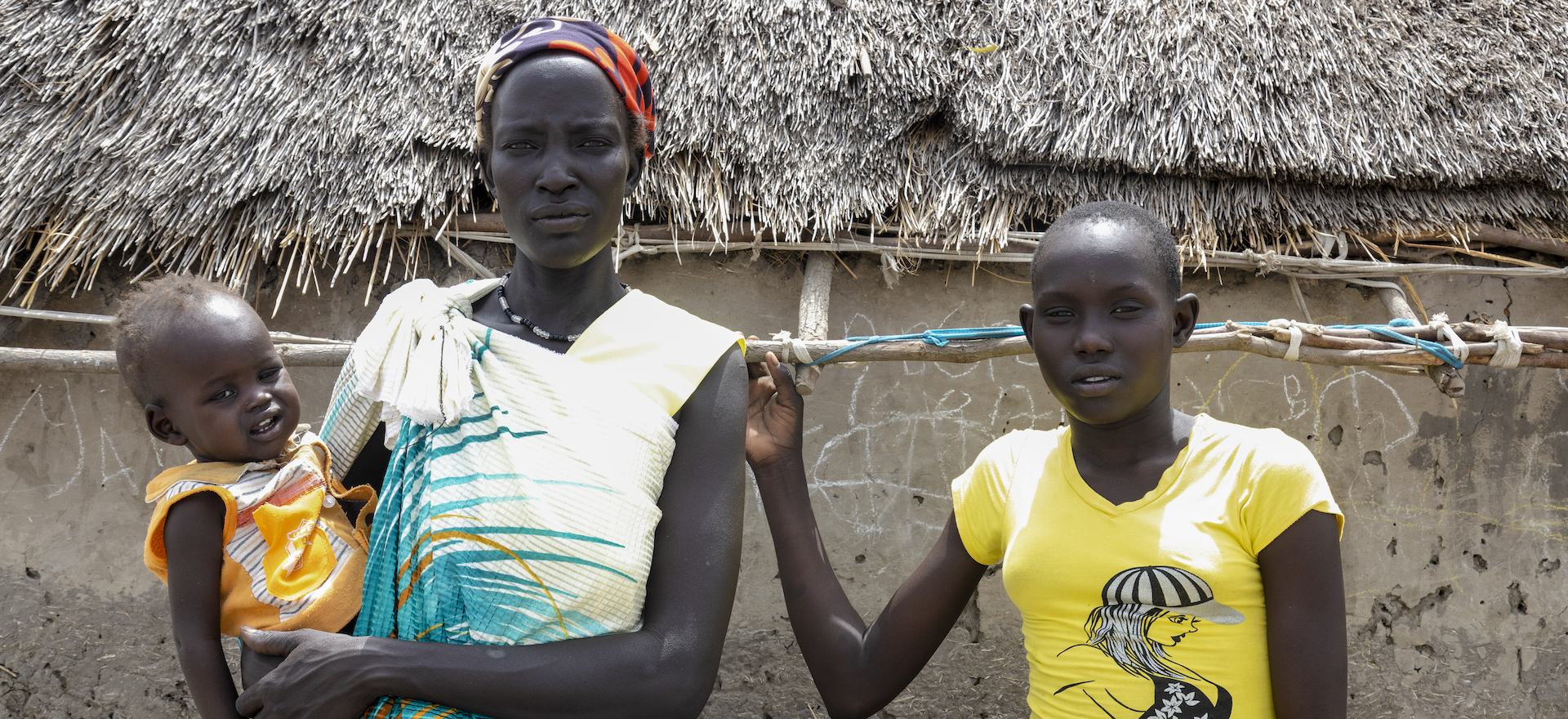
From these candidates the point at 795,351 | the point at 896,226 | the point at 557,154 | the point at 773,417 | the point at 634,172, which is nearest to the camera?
the point at 557,154

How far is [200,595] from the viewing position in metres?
1.38

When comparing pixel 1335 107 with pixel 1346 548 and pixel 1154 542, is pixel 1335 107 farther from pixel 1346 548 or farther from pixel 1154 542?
pixel 1154 542

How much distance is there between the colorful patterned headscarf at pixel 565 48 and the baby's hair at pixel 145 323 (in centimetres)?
57

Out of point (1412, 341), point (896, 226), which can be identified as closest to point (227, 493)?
point (896, 226)

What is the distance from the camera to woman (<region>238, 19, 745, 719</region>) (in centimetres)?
114

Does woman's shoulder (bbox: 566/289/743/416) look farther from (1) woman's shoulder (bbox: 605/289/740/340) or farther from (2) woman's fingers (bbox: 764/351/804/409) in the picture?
(2) woman's fingers (bbox: 764/351/804/409)

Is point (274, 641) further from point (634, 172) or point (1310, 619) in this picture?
point (1310, 619)

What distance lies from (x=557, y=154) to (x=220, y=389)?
28.7 inches

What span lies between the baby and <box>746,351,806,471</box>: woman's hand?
0.77 m

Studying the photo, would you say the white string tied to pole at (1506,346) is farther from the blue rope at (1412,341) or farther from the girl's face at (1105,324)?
the girl's face at (1105,324)

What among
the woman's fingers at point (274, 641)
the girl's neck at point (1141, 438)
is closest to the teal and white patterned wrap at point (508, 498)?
the woman's fingers at point (274, 641)

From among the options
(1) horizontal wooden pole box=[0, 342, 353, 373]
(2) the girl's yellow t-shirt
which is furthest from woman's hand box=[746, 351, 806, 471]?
(1) horizontal wooden pole box=[0, 342, 353, 373]

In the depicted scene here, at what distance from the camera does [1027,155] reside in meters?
2.86

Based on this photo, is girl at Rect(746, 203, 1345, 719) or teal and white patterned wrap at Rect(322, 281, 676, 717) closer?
teal and white patterned wrap at Rect(322, 281, 676, 717)
